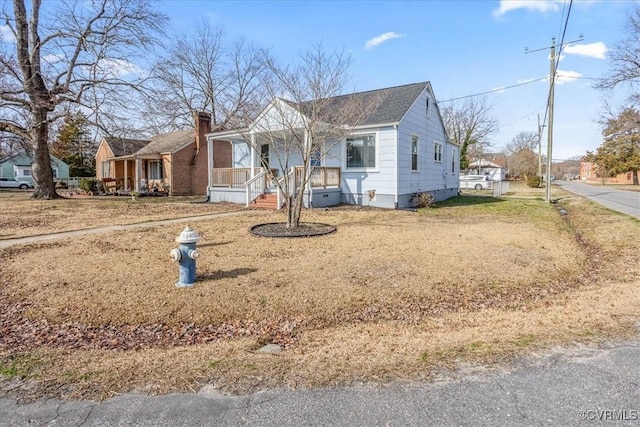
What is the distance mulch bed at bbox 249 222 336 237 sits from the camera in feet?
28.4

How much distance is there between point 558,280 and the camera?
5.89m

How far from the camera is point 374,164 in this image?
1504 centimetres

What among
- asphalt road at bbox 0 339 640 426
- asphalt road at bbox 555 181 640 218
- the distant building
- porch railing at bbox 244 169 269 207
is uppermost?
the distant building

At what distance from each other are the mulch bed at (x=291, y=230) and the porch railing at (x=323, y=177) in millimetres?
4752

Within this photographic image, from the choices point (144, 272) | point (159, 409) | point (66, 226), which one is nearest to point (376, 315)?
point (159, 409)

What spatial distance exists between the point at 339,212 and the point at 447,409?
10757 millimetres

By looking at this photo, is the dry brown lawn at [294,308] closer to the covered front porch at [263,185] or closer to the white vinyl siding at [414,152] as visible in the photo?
the covered front porch at [263,185]

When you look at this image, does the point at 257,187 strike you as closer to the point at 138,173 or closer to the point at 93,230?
the point at 93,230

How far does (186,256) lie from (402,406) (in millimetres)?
3693

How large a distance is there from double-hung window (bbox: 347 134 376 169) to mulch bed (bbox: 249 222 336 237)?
603 cm

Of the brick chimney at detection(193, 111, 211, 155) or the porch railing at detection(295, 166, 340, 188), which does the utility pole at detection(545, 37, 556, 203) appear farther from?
the brick chimney at detection(193, 111, 211, 155)

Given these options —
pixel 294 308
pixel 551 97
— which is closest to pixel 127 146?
pixel 551 97

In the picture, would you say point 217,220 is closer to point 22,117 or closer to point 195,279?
point 195,279

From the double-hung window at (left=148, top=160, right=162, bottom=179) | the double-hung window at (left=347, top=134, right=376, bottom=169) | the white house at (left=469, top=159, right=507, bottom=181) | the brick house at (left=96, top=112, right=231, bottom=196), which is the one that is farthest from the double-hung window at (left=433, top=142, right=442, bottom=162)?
the white house at (left=469, top=159, right=507, bottom=181)
